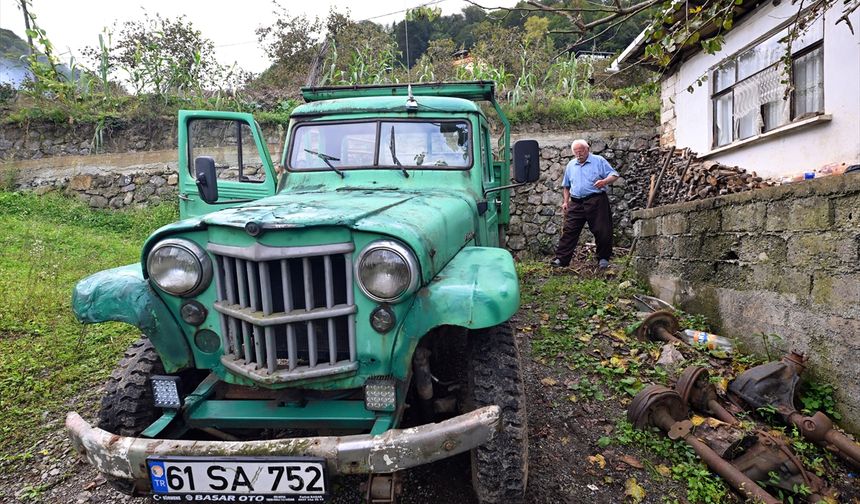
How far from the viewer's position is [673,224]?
15.5ft

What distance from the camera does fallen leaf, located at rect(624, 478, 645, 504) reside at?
2320 millimetres

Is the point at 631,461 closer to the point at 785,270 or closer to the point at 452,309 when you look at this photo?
the point at 452,309

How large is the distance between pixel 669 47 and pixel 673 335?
7.21ft

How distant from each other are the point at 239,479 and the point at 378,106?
261 cm

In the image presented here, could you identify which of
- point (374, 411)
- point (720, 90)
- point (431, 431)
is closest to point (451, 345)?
point (374, 411)

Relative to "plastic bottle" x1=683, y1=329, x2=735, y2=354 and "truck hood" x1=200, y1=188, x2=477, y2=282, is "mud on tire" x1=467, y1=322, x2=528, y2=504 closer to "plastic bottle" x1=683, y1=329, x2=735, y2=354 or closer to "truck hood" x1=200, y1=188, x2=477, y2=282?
"truck hood" x1=200, y1=188, x2=477, y2=282

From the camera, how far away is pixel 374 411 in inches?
77.4

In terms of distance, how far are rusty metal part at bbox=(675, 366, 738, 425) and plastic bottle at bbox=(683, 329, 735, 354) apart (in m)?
0.85

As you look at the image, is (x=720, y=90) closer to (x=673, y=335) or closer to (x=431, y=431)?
(x=673, y=335)

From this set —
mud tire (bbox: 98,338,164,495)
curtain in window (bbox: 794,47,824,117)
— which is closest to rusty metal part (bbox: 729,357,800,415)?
mud tire (bbox: 98,338,164,495)

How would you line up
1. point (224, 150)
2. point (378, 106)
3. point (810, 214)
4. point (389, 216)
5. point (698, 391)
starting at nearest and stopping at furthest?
point (389, 216) → point (698, 391) → point (810, 214) → point (378, 106) → point (224, 150)

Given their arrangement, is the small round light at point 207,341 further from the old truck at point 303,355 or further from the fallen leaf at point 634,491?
the fallen leaf at point 634,491

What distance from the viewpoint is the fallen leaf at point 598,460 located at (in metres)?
2.57

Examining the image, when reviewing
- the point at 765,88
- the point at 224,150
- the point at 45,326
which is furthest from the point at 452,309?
the point at 224,150
